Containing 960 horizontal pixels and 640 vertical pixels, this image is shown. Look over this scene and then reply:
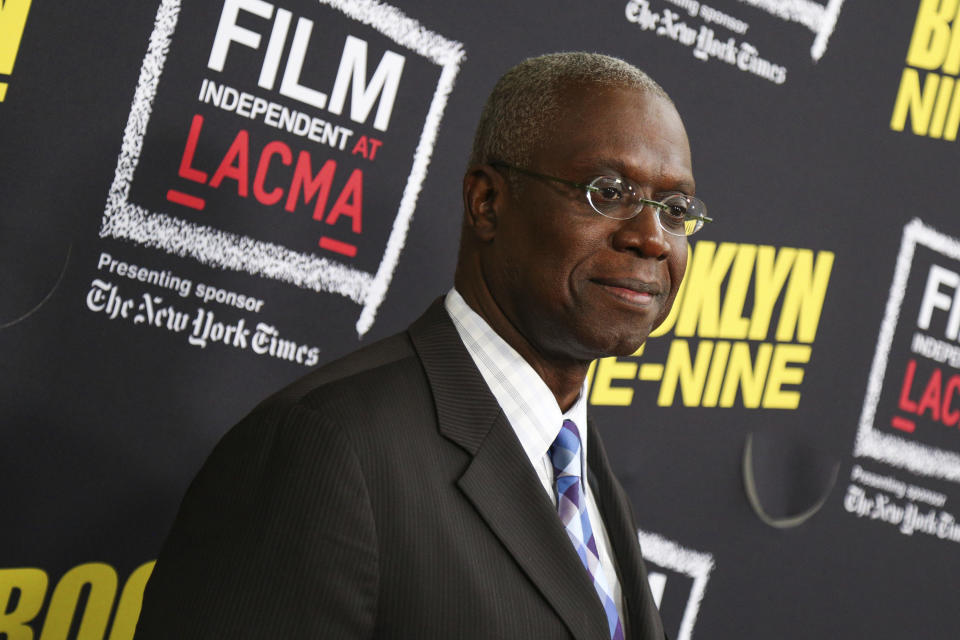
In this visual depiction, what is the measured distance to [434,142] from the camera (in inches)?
59.6

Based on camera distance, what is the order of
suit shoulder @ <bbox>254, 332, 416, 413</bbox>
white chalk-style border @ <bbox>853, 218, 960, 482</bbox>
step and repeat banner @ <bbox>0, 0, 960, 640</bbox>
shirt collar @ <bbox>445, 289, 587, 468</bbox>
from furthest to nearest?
1. white chalk-style border @ <bbox>853, 218, 960, 482</bbox>
2. step and repeat banner @ <bbox>0, 0, 960, 640</bbox>
3. shirt collar @ <bbox>445, 289, 587, 468</bbox>
4. suit shoulder @ <bbox>254, 332, 416, 413</bbox>

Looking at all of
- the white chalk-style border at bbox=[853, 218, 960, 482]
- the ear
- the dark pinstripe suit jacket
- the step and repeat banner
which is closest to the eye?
the ear

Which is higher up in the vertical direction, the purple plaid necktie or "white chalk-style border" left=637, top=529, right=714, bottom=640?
the purple plaid necktie

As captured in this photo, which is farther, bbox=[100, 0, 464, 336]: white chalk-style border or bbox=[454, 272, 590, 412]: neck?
bbox=[100, 0, 464, 336]: white chalk-style border

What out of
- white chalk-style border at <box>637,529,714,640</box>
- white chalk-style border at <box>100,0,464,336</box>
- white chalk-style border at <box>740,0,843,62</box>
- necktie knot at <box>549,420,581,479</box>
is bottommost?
white chalk-style border at <box>637,529,714,640</box>

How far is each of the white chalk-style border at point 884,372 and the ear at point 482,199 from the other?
1287 mm

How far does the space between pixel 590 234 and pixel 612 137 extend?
94mm

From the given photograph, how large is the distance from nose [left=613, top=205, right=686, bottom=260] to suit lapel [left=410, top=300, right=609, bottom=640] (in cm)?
19

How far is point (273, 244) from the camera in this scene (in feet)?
4.51

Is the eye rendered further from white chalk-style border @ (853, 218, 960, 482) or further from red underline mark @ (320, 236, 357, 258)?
white chalk-style border @ (853, 218, 960, 482)

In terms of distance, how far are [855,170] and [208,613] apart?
1.62 metres

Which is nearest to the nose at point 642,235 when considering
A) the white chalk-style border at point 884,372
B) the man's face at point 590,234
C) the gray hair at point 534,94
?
the man's face at point 590,234

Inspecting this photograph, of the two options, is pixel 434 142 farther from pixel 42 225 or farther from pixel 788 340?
pixel 788 340

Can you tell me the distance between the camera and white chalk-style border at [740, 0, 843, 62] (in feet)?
6.06
